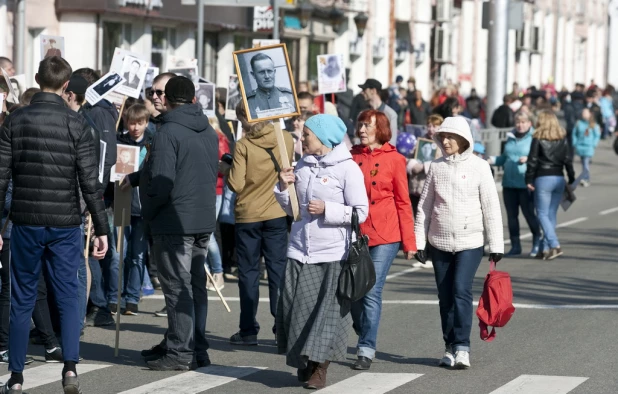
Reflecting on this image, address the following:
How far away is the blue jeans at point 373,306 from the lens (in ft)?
32.1

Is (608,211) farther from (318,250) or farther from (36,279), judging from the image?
(36,279)

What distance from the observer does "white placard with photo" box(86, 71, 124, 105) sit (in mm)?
11867

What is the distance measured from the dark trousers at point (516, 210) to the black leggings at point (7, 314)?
844 cm

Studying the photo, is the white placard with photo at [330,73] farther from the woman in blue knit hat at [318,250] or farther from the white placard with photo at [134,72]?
the woman in blue knit hat at [318,250]

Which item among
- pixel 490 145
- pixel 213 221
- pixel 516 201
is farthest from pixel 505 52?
pixel 213 221

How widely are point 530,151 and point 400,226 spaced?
722cm

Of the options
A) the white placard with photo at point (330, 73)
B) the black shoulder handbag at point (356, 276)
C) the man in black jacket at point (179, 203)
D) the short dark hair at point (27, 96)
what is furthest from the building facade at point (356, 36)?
the black shoulder handbag at point (356, 276)

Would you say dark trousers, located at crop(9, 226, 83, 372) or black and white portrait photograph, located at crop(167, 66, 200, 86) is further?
black and white portrait photograph, located at crop(167, 66, 200, 86)

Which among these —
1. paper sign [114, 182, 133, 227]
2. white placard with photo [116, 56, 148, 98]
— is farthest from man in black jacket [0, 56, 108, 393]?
white placard with photo [116, 56, 148, 98]

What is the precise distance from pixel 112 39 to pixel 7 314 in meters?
18.8

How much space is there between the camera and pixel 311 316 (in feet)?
29.4

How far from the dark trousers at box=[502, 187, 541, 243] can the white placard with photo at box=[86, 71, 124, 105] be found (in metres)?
6.67

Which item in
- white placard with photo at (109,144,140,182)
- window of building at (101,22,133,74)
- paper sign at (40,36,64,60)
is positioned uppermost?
window of building at (101,22,133,74)

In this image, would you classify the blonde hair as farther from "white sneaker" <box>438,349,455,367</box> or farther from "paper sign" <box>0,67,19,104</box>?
"white sneaker" <box>438,349,455,367</box>
